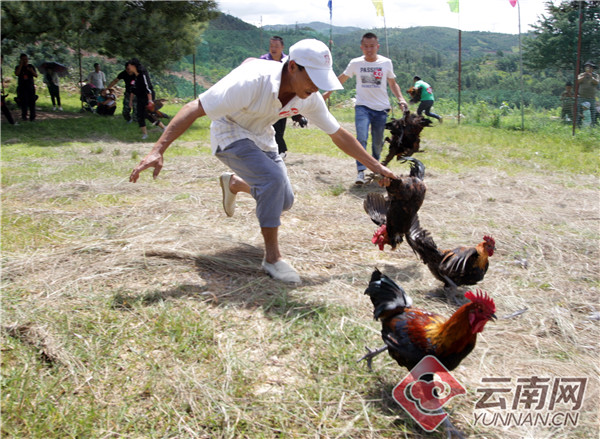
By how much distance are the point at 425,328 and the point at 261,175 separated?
1.81 metres

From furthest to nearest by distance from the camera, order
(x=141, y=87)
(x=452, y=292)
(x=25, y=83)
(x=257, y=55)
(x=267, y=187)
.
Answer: (x=257, y=55), (x=25, y=83), (x=141, y=87), (x=452, y=292), (x=267, y=187)

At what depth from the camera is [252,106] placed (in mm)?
3664

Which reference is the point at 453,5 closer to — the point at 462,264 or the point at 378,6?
the point at 378,6

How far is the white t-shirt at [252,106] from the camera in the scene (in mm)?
3557

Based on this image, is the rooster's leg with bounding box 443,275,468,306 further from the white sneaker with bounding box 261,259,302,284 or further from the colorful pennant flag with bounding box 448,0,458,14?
the colorful pennant flag with bounding box 448,0,458,14

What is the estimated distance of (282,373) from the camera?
2.81 metres

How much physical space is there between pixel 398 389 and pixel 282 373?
2.20ft

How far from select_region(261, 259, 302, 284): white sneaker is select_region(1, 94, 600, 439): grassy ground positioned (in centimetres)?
9

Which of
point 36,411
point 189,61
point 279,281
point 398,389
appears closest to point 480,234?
point 279,281

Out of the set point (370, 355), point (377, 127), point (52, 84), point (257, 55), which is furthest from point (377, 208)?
point (257, 55)

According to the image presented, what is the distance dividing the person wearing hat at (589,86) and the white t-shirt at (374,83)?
761 cm

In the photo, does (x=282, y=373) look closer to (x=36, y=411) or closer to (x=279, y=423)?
(x=279, y=423)

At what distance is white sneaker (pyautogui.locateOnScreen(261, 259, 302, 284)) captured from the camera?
3.94m

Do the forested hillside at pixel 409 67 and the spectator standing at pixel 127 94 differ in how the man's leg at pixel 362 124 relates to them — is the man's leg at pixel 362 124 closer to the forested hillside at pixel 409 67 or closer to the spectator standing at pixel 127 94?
the spectator standing at pixel 127 94
